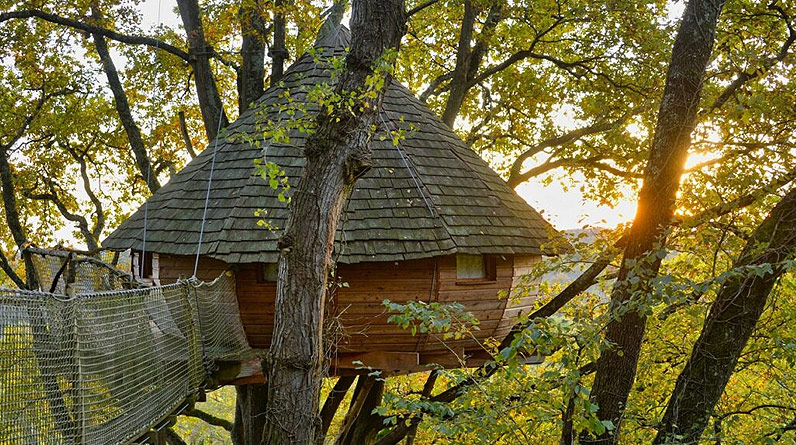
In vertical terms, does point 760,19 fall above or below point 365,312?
above

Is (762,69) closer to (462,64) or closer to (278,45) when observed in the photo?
(462,64)

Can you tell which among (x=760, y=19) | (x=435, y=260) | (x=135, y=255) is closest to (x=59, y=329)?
(x=435, y=260)

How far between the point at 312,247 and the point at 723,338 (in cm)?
322


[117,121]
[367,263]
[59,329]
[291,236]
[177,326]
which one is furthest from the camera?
[117,121]

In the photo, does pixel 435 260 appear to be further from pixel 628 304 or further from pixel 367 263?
pixel 628 304

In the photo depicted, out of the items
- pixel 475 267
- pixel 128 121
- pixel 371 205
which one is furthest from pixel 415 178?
pixel 128 121

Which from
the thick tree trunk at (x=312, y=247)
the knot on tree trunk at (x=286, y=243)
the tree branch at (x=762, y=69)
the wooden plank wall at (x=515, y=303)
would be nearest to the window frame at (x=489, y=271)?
the wooden plank wall at (x=515, y=303)

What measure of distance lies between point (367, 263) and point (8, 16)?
253 inches

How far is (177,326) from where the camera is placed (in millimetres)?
5523

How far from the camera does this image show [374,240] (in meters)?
7.46

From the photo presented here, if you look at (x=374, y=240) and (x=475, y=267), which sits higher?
(x=374, y=240)

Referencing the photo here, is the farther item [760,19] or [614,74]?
[614,74]

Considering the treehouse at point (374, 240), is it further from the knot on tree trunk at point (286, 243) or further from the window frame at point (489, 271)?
the knot on tree trunk at point (286, 243)

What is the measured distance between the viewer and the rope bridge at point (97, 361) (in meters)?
3.06
